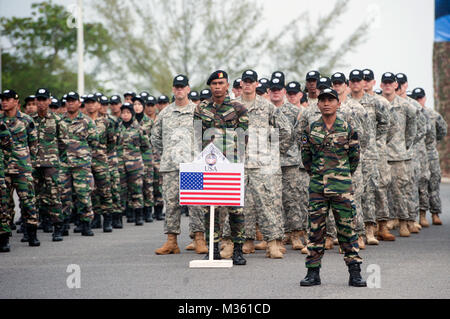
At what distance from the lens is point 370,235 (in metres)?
12.4

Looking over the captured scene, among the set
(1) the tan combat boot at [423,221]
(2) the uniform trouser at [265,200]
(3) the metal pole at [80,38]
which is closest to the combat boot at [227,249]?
(2) the uniform trouser at [265,200]

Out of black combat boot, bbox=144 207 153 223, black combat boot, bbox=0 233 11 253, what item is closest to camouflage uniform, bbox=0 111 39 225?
black combat boot, bbox=0 233 11 253

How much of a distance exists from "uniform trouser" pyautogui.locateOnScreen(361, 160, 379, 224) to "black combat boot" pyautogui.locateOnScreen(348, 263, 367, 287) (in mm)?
3760

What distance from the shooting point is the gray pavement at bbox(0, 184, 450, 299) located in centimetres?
823

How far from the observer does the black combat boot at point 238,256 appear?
404 inches

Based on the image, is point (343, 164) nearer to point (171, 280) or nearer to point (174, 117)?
point (171, 280)

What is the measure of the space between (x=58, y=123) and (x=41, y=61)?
1131 inches

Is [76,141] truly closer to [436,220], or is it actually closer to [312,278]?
[312,278]

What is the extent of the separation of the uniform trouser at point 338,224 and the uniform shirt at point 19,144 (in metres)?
5.22

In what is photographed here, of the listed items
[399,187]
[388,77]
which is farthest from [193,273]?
[388,77]

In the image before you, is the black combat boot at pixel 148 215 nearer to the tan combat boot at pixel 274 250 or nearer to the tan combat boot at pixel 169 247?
the tan combat boot at pixel 169 247

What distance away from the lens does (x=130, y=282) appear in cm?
891

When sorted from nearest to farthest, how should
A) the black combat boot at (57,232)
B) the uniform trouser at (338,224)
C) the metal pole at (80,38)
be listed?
1. the uniform trouser at (338,224)
2. the black combat boot at (57,232)
3. the metal pole at (80,38)
